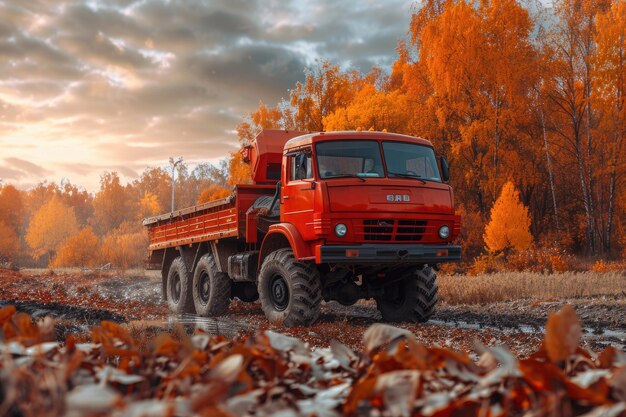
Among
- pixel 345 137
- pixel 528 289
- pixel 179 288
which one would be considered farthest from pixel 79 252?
pixel 345 137

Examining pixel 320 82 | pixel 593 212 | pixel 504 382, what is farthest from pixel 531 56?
pixel 504 382

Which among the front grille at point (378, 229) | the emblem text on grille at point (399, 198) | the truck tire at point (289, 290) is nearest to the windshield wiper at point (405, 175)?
the emblem text on grille at point (399, 198)

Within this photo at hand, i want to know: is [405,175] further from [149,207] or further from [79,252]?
[149,207]

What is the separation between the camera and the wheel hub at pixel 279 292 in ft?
34.7

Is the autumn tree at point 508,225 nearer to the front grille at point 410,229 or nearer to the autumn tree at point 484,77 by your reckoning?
the autumn tree at point 484,77

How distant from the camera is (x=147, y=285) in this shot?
24844mm

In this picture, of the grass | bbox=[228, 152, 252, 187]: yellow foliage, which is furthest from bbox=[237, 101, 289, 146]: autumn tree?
the grass

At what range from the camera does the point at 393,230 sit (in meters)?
Answer: 10.1

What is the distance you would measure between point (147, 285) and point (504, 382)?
79.9 feet

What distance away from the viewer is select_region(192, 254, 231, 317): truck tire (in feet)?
43.7

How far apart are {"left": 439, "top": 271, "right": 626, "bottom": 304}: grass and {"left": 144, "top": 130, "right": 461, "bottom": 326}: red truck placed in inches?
217

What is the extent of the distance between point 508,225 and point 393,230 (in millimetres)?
18461

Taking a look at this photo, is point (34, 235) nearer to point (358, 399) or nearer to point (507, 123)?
point (507, 123)

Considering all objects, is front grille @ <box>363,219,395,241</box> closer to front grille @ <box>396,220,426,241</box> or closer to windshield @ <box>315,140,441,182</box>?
front grille @ <box>396,220,426,241</box>
